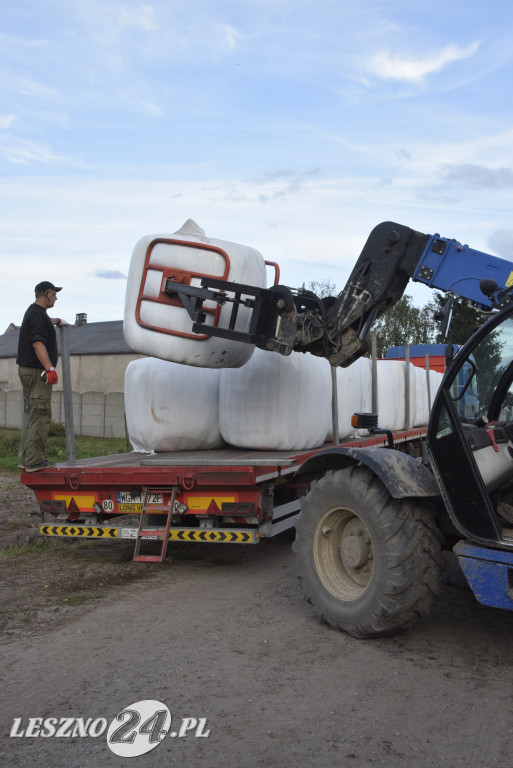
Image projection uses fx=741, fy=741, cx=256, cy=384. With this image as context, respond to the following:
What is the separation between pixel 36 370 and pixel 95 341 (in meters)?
32.1

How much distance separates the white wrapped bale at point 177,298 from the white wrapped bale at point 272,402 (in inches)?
27.3

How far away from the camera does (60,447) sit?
1997cm

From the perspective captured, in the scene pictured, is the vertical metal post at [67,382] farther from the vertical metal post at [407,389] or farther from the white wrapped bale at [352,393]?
the vertical metal post at [407,389]

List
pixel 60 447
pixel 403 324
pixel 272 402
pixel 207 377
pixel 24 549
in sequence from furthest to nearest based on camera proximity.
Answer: pixel 403 324, pixel 60 447, pixel 24 549, pixel 207 377, pixel 272 402

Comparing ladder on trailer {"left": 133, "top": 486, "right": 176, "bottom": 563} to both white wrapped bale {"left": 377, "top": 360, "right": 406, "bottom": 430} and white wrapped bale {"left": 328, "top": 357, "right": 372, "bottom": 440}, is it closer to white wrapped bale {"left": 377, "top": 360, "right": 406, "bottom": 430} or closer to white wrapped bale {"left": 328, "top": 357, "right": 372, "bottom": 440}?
white wrapped bale {"left": 328, "top": 357, "right": 372, "bottom": 440}

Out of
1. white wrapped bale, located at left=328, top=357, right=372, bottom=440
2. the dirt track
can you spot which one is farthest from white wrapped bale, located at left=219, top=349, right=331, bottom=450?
the dirt track

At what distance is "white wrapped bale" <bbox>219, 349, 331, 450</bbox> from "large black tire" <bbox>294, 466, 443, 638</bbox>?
1.62 metres

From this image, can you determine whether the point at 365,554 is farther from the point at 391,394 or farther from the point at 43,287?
the point at 391,394

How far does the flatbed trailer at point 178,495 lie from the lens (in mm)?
6162

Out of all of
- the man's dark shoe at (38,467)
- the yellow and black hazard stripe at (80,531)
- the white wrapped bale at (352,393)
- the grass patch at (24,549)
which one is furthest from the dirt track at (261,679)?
the white wrapped bale at (352,393)

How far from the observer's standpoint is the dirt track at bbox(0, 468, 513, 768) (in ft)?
10.9

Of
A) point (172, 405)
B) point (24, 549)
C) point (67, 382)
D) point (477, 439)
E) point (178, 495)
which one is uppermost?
point (67, 382)

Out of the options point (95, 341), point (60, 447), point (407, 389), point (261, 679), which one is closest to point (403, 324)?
point (95, 341)

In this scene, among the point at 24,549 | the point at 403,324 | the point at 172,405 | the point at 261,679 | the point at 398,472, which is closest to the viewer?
the point at 261,679
